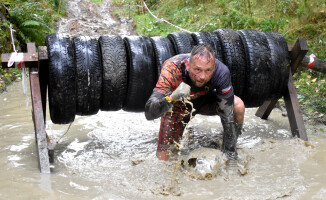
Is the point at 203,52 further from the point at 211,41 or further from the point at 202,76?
the point at 211,41

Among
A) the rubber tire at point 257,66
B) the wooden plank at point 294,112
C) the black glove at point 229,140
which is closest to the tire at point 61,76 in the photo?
the black glove at point 229,140

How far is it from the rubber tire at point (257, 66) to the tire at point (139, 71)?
3.69 ft

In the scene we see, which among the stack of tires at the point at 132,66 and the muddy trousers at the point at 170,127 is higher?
the stack of tires at the point at 132,66

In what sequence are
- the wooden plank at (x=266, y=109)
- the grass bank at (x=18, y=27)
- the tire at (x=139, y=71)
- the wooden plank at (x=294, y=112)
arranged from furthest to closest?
the grass bank at (x=18, y=27) < the wooden plank at (x=266, y=109) < the wooden plank at (x=294, y=112) < the tire at (x=139, y=71)

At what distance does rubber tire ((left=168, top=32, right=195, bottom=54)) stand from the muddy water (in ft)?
3.80

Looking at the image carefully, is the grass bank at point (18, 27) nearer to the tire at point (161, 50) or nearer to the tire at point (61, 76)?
the tire at point (61, 76)

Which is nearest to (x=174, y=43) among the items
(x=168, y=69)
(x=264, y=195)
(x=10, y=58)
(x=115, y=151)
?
(x=168, y=69)

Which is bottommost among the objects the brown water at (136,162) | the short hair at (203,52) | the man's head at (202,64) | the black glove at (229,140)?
the brown water at (136,162)

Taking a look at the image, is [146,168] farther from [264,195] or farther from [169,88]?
[264,195]

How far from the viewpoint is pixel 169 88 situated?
11.0 feet

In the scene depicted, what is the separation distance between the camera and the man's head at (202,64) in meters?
3.17

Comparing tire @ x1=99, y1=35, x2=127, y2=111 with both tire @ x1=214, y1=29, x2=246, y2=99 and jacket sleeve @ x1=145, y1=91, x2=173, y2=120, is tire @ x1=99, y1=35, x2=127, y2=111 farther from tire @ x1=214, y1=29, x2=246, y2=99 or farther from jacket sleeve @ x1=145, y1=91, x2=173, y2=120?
tire @ x1=214, y1=29, x2=246, y2=99

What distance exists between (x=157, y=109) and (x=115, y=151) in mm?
1298

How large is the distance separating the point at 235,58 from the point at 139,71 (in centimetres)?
115
